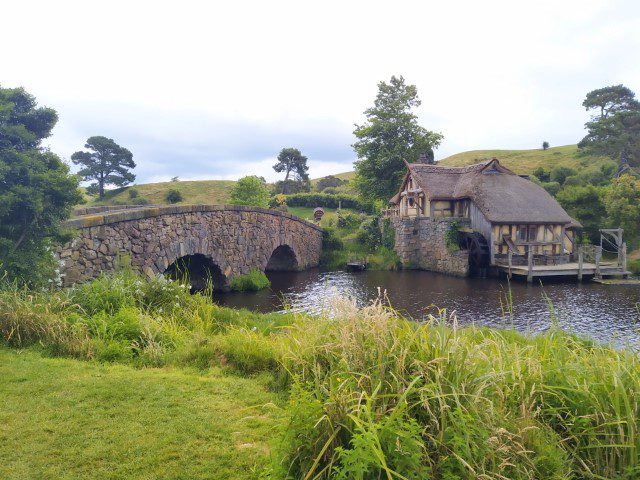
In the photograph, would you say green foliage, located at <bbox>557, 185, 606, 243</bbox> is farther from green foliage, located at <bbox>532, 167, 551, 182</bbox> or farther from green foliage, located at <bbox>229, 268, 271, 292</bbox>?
green foliage, located at <bbox>229, 268, 271, 292</bbox>

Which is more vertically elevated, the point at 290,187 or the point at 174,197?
the point at 290,187

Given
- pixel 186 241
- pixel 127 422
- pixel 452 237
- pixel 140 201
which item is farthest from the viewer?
pixel 140 201

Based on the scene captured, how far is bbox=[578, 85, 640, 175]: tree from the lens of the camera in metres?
39.7

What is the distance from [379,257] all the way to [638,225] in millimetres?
15002

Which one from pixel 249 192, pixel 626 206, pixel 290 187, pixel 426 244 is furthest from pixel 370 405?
pixel 290 187

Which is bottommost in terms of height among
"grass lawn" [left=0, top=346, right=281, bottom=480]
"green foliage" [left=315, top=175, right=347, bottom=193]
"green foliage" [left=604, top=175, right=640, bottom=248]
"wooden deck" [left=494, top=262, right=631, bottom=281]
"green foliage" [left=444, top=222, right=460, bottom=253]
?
"wooden deck" [left=494, top=262, right=631, bottom=281]

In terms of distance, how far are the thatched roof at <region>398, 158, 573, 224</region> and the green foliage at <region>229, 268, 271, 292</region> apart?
12.2 metres

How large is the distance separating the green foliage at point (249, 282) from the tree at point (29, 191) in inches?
381

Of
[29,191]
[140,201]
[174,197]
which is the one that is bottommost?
[29,191]

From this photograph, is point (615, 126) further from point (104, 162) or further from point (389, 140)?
point (104, 162)

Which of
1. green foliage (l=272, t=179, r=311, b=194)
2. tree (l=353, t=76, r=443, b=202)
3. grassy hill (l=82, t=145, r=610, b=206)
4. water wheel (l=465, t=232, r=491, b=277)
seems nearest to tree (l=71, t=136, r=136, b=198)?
grassy hill (l=82, t=145, r=610, b=206)

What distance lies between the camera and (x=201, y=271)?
60.1 ft

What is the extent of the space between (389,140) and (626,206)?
16.3 metres

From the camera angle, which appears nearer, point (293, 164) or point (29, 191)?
point (29, 191)
